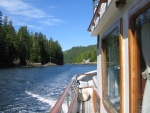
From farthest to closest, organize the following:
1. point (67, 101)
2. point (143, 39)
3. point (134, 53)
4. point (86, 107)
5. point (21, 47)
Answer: point (21, 47), point (86, 107), point (67, 101), point (134, 53), point (143, 39)

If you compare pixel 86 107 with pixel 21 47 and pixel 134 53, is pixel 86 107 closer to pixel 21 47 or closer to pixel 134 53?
pixel 134 53

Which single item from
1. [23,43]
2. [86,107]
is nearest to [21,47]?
[23,43]

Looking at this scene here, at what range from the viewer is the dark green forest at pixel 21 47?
277 feet

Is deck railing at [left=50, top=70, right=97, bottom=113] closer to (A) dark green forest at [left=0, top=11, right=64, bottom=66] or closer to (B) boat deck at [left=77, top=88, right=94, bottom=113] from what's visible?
(B) boat deck at [left=77, top=88, right=94, bottom=113]

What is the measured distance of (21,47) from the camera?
A: 307 feet

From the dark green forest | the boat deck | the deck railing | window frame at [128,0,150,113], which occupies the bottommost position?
the boat deck

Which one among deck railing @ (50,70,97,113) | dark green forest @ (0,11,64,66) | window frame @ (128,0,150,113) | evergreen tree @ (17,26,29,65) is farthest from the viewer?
evergreen tree @ (17,26,29,65)

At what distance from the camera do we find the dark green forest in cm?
8431

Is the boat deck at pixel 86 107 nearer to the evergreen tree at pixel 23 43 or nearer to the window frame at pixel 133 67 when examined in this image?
the window frame at pixel 133 67

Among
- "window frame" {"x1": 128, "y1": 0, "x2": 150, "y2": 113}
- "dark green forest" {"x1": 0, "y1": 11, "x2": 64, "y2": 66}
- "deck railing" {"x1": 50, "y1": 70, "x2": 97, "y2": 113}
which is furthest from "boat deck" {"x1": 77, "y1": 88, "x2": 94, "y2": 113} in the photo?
"dark green forest" {"x1": 0, "y1": 11, "x2": 64, "y2": 66}

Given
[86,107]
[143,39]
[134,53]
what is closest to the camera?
[143,39]

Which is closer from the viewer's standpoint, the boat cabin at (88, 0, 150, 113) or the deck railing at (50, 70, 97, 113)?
the boat cabin at (88, 0, 150, 113)

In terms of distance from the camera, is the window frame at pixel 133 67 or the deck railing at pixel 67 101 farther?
the deck railing at pixel 67 101

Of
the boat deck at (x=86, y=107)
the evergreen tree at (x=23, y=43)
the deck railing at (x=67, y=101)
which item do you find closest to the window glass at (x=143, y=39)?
the deck railing at (x=67, y=101)
